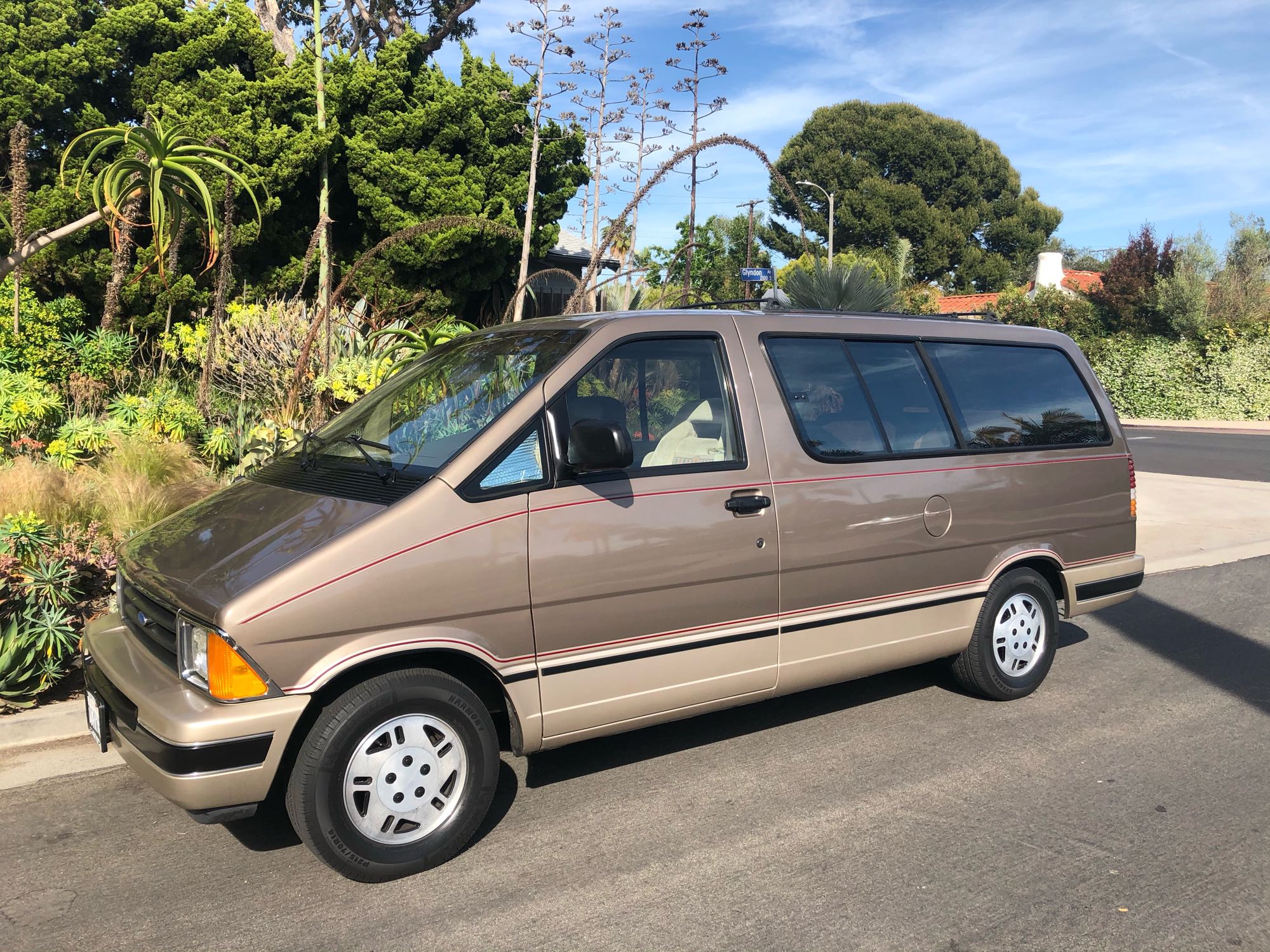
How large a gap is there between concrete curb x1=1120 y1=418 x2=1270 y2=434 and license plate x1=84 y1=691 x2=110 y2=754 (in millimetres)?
26702

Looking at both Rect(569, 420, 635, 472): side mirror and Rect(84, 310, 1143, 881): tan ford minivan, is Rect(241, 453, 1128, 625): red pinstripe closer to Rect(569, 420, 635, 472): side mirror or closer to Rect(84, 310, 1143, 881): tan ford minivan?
Rect(84, 310, 1143, 881): tan ford minivan

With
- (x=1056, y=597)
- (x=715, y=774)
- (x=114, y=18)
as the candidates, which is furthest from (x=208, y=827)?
(x=114, y=18)

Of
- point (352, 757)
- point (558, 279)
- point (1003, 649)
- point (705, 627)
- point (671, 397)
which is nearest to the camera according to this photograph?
point (352, 757)

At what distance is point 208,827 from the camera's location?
3.79m

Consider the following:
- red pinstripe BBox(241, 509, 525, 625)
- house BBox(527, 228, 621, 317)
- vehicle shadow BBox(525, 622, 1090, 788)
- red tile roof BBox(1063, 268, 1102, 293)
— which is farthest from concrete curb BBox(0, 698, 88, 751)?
red tile roof BBox(1063, 268, 1102, 293)

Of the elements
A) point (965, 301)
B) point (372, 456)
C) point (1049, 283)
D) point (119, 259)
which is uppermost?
point (965, 301)

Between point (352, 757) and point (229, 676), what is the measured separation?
0.49 metres

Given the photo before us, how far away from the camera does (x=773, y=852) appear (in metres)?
3.61

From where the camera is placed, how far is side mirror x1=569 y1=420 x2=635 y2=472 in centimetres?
357

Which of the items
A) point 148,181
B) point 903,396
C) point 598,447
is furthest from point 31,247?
point 903,396

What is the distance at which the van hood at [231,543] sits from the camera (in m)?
3.24

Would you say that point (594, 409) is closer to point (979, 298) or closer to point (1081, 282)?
point (1081, 282)

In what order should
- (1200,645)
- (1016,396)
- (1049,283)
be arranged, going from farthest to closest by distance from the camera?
1. (1049,283)
2. (1200,645)
3. (1016,396)

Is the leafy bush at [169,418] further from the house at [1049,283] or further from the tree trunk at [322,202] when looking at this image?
the house at [1049,283]
